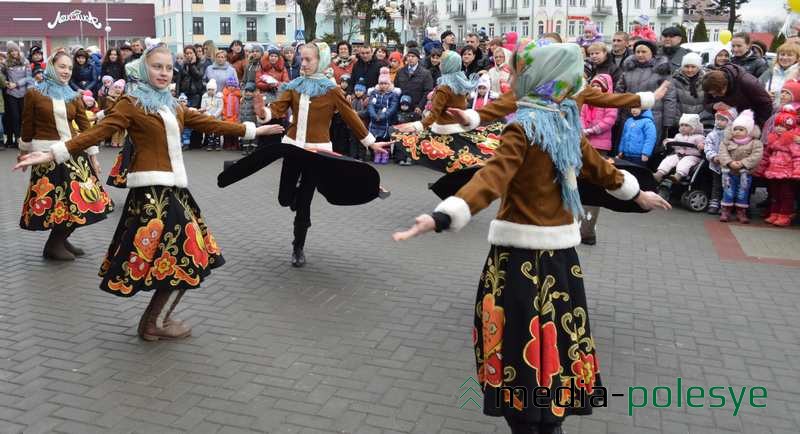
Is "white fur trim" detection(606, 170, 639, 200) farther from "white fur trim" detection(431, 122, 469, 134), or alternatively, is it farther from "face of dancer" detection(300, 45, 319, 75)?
"white fur trim" detection(431, 122, 469, 134)

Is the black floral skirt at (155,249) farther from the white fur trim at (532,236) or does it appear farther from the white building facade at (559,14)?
the white building facade at (559,14)

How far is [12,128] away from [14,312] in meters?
12.9

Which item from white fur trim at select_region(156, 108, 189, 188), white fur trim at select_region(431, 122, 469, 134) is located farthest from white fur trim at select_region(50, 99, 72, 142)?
white fur trim at select_region(431, 122, 469, 134)

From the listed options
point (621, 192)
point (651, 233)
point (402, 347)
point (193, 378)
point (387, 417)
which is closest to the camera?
point (621, 192)

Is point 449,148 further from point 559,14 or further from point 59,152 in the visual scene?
A: point 559,14

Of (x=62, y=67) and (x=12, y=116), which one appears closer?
(x=62, y=67)

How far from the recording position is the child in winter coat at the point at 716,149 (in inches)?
384

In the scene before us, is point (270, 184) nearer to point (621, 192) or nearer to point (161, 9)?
point (621, 192)

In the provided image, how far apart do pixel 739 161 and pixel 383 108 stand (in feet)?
22.9

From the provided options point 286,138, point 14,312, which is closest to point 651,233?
point 286,138

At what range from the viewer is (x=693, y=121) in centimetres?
1042

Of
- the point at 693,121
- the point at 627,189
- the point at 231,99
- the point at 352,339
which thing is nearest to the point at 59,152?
the point at 352,339

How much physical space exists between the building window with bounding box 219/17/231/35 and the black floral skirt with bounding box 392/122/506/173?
77341mm

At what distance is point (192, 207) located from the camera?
5.32 meters
